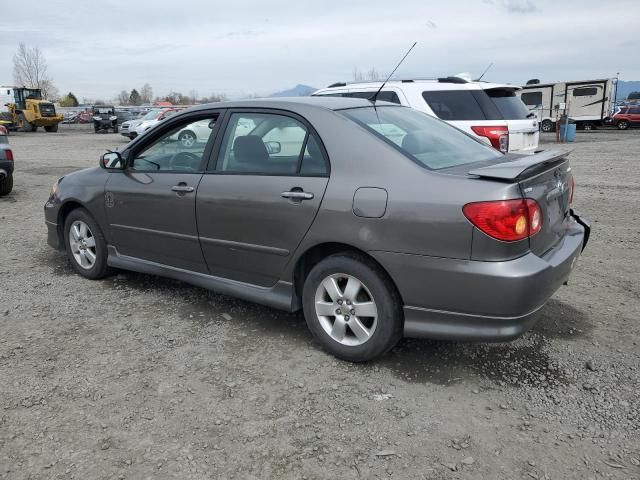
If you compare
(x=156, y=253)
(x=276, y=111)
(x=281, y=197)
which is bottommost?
(x=156, y=253)

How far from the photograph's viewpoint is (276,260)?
3.61 metres

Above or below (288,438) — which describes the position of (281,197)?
above

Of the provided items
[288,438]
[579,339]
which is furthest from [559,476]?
[579,339]

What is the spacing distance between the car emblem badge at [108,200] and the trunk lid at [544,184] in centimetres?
300

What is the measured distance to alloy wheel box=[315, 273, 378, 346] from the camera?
3.29m

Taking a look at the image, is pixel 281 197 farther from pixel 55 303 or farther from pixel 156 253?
pixel 55 303

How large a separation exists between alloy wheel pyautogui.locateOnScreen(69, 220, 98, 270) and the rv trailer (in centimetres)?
2827

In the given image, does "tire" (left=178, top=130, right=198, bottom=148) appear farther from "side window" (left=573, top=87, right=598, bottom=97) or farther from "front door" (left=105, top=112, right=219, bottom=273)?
"side window" (left=573, top=87, right=598, bottom=97)

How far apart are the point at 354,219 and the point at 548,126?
30752mm

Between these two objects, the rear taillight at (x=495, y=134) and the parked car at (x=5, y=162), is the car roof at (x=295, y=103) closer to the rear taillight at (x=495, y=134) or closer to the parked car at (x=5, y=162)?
the rear taillight at (x=495, y=134)

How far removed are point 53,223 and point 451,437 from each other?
→ 13.8 ft

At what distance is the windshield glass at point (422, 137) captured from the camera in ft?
11.1

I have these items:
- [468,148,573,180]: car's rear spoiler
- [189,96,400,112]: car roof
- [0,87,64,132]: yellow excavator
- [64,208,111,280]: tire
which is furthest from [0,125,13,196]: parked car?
[0,87,64,132]: yellow excavator

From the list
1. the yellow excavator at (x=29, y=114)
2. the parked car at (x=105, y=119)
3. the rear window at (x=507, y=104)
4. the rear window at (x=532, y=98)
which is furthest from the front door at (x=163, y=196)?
the yellow excavator at (x=29, y=114)
